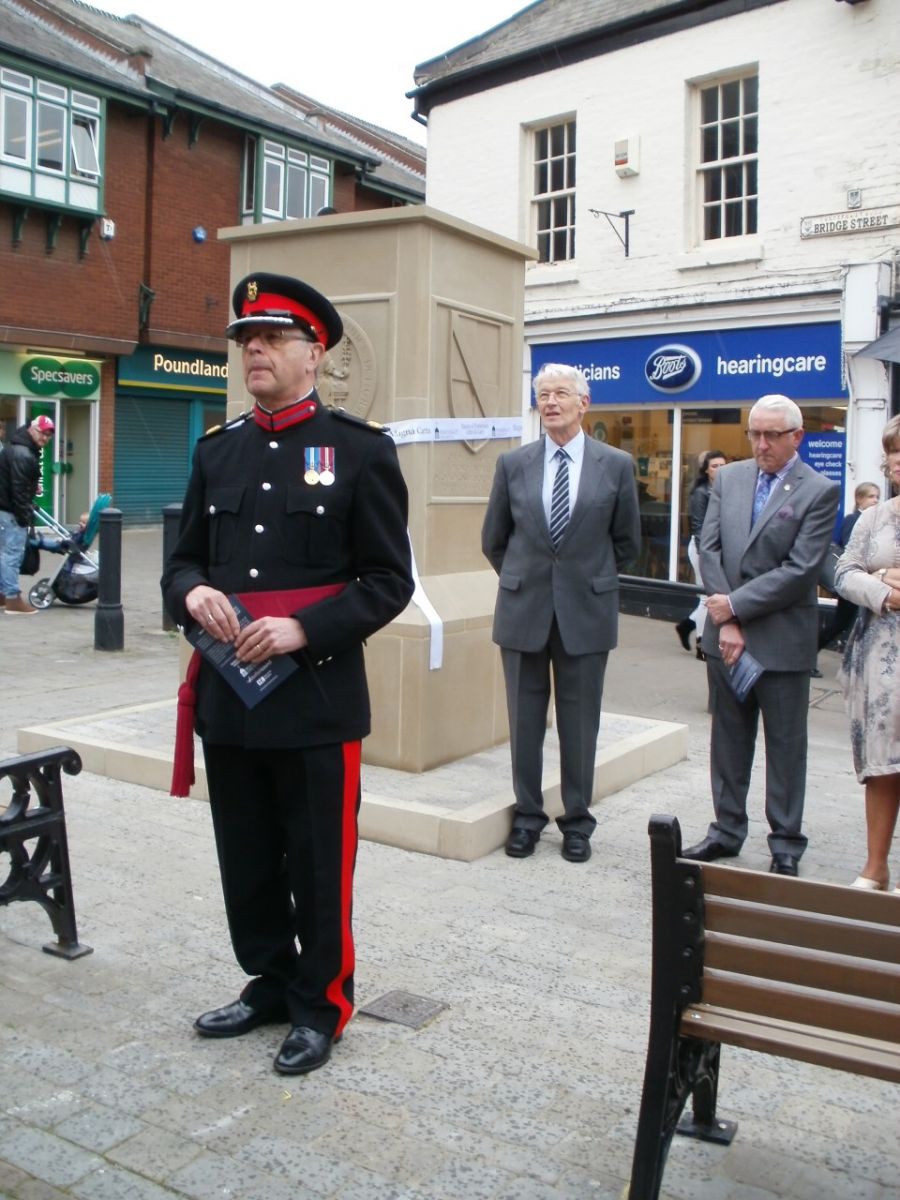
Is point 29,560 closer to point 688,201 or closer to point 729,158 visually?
point 688,201

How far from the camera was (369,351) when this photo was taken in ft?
19.4

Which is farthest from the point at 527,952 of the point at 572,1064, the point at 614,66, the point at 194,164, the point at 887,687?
the point at 194,164

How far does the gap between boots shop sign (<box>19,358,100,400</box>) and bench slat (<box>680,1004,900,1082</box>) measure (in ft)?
73.1

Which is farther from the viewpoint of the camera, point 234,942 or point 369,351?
point 369,351

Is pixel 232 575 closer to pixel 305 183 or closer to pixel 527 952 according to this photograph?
pixel 527 952

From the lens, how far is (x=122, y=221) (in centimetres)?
2395

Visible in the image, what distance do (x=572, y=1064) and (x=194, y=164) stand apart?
2448 centimetres

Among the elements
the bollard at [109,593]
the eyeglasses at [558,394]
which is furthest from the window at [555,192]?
the eyeglasses at [558,394]

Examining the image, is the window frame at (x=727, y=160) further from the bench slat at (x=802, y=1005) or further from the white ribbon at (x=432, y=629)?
the bench slat at (x=802, y=1005)

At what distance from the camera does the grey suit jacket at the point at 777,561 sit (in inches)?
198

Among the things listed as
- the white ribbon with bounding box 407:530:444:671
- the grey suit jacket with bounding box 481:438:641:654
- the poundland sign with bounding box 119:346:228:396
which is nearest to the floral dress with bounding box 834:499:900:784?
the grey suit jacket with bounding box 481:438:641:654

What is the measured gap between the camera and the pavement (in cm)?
290

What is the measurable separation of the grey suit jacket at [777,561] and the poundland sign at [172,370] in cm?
2115

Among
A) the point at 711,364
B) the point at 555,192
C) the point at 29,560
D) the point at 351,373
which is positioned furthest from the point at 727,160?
the point at 351,373
